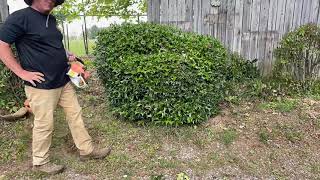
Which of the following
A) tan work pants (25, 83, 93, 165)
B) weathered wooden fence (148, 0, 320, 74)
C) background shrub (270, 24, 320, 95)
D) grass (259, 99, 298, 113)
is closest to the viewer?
tan work pants (25, 83, 93, 165)

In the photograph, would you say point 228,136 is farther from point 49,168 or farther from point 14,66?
point 14,66

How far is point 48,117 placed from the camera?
3.35m

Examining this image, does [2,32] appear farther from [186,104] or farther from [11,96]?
[186,104]

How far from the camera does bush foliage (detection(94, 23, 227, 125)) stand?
412cm

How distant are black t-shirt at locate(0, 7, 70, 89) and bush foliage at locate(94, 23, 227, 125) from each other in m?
1.02

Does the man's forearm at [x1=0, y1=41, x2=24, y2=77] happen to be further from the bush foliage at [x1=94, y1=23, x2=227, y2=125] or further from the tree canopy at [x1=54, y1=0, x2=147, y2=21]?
the tree canopy at [x1=54, y1=0, x2=147, y2=21]

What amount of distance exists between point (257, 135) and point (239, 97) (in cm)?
91

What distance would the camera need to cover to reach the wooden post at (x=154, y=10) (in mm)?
6457

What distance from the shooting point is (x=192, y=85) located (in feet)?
13.7

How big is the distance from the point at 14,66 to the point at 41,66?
24 centimetres

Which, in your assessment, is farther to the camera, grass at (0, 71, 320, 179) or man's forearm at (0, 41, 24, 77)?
grass at (0, 71, 320, 179)

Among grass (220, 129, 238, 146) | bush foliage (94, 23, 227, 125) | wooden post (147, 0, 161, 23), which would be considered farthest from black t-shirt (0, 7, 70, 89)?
wooden post (147, 0, 161, 23)

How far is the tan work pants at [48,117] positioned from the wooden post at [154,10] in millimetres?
3354

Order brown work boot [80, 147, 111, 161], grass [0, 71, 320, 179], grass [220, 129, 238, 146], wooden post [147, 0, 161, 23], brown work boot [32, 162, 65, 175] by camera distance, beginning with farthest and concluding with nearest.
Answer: wooden post [147, 0, 161, 23] → grass [220, 129, 238, 146] → brown work boot [80, 147, 111, 161] → grass [0, 71, 320, 179] → brown work boot [32, 162, 65, 175]
